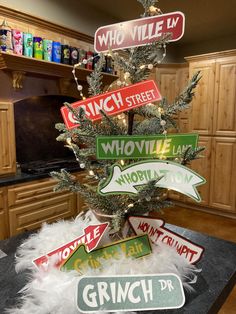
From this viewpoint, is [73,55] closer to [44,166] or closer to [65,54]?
[65,54]

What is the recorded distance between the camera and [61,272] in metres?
0.74

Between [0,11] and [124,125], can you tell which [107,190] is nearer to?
[124,125]

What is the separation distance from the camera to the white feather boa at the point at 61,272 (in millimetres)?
651

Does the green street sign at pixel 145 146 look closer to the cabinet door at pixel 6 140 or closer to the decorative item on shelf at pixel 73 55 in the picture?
the cabinet door at pixel 6 140

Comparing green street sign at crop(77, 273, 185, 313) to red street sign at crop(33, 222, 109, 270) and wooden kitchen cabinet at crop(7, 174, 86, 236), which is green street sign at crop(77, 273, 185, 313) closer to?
red street sign at crop(33, 222, 109, 270)

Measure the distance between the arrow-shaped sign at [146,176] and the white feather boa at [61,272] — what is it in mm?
225

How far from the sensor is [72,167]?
2783 millimetres

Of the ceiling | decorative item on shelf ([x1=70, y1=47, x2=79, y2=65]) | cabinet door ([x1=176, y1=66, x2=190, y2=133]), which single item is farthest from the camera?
cabinet door ([x1=176, y1=66, x2=190, y2=133])

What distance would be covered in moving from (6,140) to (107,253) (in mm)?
1962

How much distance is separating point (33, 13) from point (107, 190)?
269 cm

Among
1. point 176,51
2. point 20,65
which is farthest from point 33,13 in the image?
point 176,51

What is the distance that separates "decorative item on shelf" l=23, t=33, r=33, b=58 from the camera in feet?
7.86

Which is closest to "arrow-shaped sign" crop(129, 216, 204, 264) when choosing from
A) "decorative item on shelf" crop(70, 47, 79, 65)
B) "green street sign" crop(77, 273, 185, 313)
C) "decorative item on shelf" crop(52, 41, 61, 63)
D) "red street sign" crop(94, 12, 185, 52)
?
"green street sign" crop(77, 273, 185, 313)

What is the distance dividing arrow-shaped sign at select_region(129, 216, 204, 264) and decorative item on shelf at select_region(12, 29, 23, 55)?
2.18 metres
